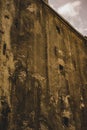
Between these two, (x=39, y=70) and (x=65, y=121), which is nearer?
(x=39, y=70)

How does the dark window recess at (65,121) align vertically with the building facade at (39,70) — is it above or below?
below

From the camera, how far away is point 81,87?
13.7 metres

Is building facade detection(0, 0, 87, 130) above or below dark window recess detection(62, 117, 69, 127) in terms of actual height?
above

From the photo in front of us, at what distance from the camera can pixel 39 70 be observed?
431 inches

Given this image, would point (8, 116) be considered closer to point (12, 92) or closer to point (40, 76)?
point (12, 92)

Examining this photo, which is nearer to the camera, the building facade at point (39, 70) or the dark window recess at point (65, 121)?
the building facade at point (39, 70)

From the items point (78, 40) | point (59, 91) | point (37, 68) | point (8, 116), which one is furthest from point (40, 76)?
point (78, 40)

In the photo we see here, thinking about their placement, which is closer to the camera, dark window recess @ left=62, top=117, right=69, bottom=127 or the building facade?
the building facade

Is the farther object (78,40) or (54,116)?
(78,40)

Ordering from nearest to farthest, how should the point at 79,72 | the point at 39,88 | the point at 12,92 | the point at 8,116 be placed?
the point at 8,116 → the point at 12,92 → the point at 39,88 → the point at 79,72

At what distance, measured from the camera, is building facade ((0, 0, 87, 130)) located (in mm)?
9542

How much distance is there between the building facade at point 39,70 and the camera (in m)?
9.54

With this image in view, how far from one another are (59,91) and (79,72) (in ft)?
8.94

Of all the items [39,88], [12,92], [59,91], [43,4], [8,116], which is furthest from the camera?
[43,4]
